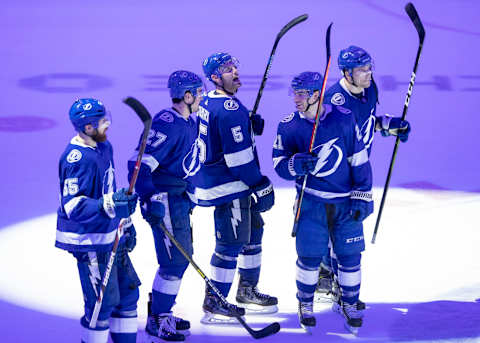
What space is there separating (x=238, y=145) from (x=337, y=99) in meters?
0.71

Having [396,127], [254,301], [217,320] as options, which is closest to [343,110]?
[396,127]

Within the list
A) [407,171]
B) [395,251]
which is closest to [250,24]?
[407,171]

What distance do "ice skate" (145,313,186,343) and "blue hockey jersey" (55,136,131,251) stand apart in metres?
0.97

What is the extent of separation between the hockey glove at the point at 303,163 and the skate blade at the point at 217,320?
3.66 feet

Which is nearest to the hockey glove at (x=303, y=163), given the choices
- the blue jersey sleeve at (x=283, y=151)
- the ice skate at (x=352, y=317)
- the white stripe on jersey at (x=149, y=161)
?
the blue jersey sleeve at (x=283, y=151)

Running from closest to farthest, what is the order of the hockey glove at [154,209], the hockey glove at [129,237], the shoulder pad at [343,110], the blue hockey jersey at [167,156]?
the hockey glove at [129,237], the hockey glove at [154,209], the blue hockey jersey at [167,156], the shoulder pad at [343,110]

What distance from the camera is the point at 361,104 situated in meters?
5.36

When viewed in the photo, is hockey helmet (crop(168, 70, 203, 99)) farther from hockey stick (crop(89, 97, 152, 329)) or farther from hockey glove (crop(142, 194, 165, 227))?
hockey stick (crop(89, 97, 152, 329))

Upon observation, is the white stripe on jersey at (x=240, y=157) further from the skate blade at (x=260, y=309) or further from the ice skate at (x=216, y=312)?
the skate blade at (x=260, y=309)

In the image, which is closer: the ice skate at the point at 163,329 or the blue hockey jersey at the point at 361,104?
the ice skate at the point at 163,329

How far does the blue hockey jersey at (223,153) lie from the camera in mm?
5059

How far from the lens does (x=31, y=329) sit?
5148 millimetres

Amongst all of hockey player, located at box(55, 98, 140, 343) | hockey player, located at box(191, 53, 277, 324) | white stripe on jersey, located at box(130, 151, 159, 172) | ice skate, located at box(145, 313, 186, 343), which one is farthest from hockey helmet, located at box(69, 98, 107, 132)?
ice skate, located at box(145, 313, 186, 343)

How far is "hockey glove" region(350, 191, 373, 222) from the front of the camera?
195 inches
